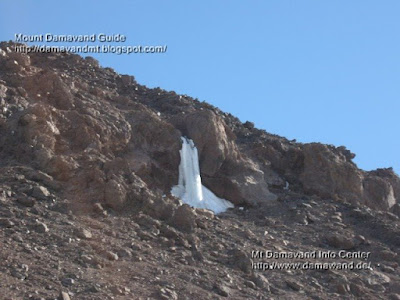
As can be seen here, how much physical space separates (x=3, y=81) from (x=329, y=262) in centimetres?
995

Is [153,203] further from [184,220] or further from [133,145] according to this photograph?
[133,145]

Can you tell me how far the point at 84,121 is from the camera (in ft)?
59.5

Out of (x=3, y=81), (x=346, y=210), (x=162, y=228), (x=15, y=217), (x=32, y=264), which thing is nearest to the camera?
(x=32, y=264)

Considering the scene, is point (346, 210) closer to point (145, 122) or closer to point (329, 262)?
point (329, 262)

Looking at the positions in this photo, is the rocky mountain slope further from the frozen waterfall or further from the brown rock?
the frozen waterfall

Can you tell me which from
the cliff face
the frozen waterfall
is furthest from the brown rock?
the frozen waterfall

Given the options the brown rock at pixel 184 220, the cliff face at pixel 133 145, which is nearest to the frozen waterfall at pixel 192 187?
the cliff face at pixel 133 145

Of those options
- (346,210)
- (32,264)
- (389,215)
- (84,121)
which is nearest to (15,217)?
(32,264)

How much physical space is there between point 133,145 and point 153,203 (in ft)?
11.2

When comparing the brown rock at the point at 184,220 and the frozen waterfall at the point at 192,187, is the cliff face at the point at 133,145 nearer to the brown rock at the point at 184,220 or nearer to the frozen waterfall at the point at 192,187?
the frozen waterfall at the point at 192,187

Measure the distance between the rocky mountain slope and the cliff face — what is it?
0.04m

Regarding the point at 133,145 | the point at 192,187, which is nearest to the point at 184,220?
the point at 192,187

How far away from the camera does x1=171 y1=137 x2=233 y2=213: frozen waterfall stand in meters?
19.5

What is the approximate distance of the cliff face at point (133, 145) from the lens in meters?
16.4
